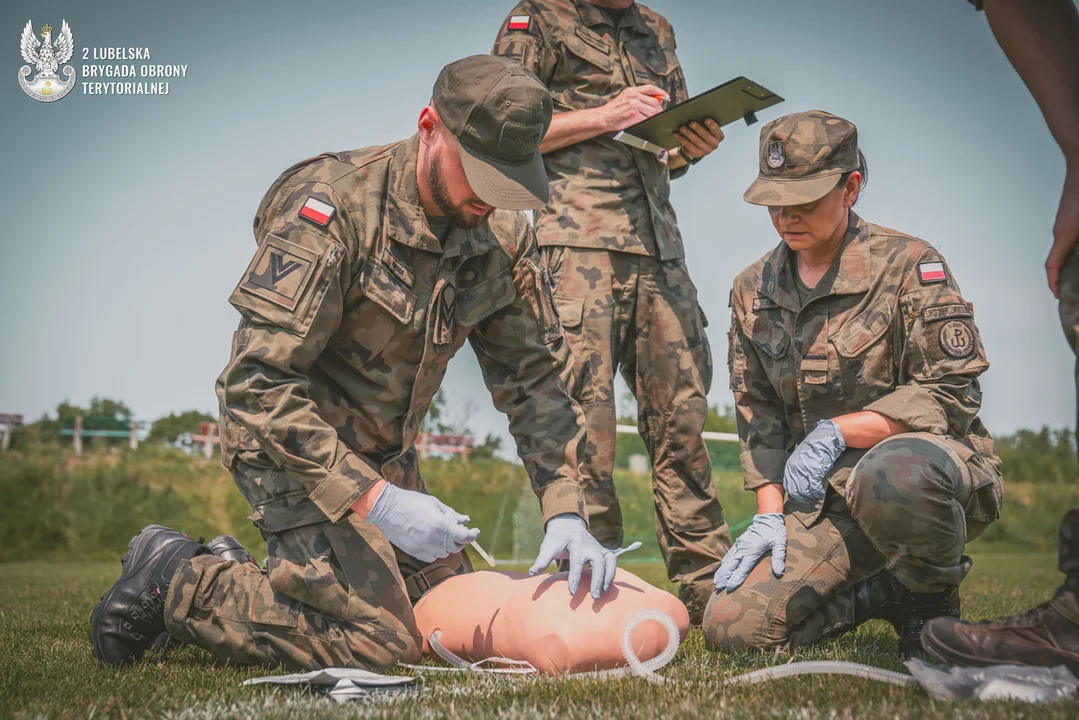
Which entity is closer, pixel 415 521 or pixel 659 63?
pixel 415 521

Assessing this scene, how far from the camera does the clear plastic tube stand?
7.11 ft

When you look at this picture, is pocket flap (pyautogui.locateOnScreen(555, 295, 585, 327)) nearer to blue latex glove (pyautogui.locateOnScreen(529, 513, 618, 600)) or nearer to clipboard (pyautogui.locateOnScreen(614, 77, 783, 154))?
clipboard (pyautogui.locateOnScreen(614, 77, 783, 154))

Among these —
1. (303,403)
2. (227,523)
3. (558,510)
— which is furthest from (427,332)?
(227,523)

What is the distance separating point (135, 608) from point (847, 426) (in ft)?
7.78

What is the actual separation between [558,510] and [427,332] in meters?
0.70

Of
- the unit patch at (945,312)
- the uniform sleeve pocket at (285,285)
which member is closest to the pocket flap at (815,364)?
the unit patch at (945,312)

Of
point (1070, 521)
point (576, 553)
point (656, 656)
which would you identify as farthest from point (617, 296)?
point (1070, 521)

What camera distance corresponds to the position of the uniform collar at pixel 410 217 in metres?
2.83

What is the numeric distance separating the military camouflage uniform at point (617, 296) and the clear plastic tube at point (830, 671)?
5.18 feet

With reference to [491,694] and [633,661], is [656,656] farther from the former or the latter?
[491,694]

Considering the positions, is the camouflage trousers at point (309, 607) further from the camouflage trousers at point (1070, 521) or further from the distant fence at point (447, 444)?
the distant fence at point (447, 444)

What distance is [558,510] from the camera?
2922 millimetres

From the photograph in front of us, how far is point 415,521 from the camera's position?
8.68ft

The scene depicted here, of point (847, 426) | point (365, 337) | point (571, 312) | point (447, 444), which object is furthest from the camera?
point (447, 444)
